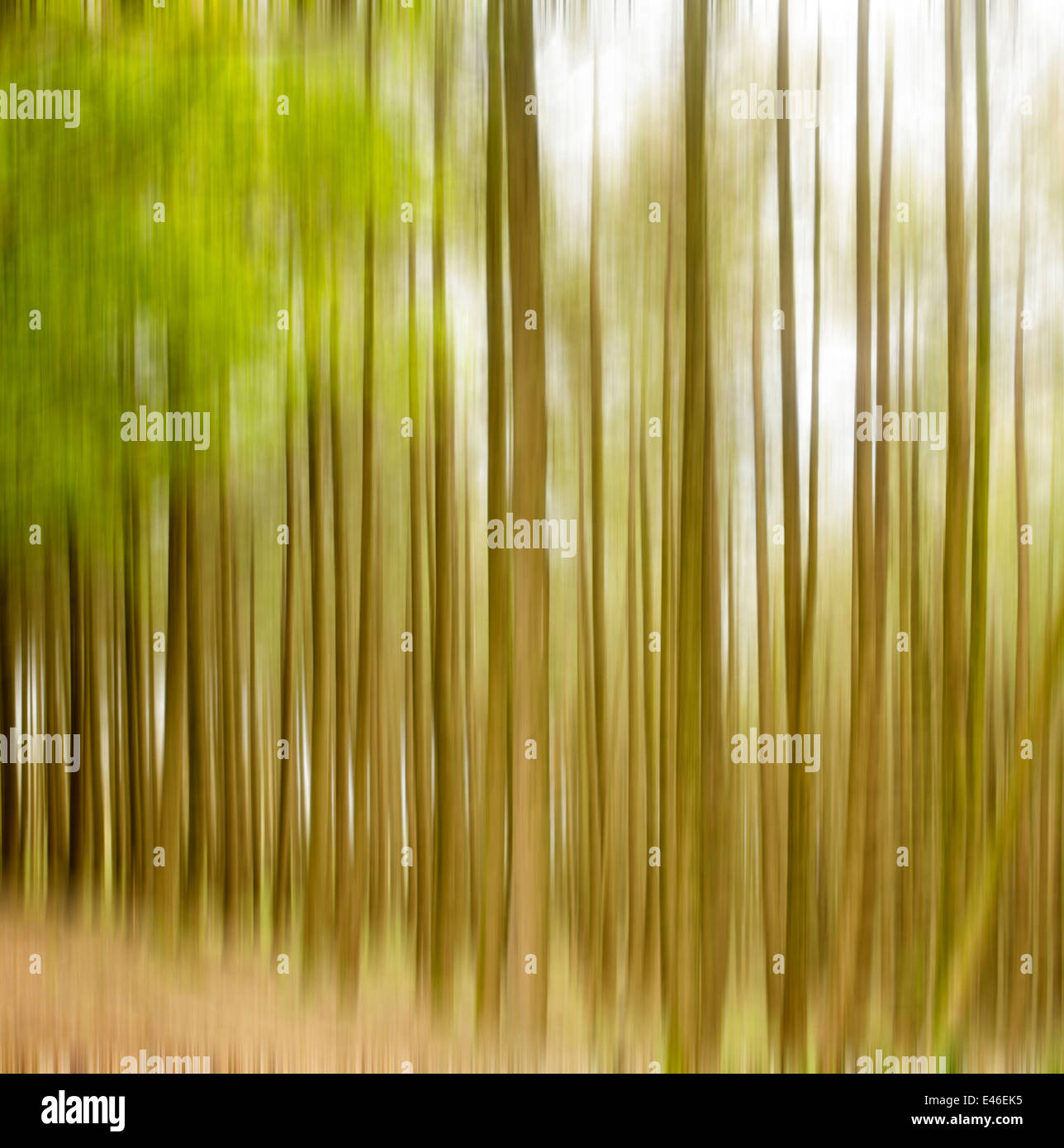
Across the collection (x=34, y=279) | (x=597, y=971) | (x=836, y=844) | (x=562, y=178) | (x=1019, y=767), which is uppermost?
(x=562, y=178)

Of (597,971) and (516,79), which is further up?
(516,79)

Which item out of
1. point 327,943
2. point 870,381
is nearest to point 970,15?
point 870,381

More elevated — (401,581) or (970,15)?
(970,15)

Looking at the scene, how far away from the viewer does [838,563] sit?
4.51 feet

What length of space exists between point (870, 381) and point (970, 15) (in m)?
0.69

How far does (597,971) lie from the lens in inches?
53.6

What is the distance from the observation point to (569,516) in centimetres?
137

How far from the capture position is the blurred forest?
1358 mm

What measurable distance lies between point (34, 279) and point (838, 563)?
159 cm

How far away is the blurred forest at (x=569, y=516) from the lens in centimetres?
136

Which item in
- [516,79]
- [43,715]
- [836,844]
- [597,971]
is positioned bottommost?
[597,971]
